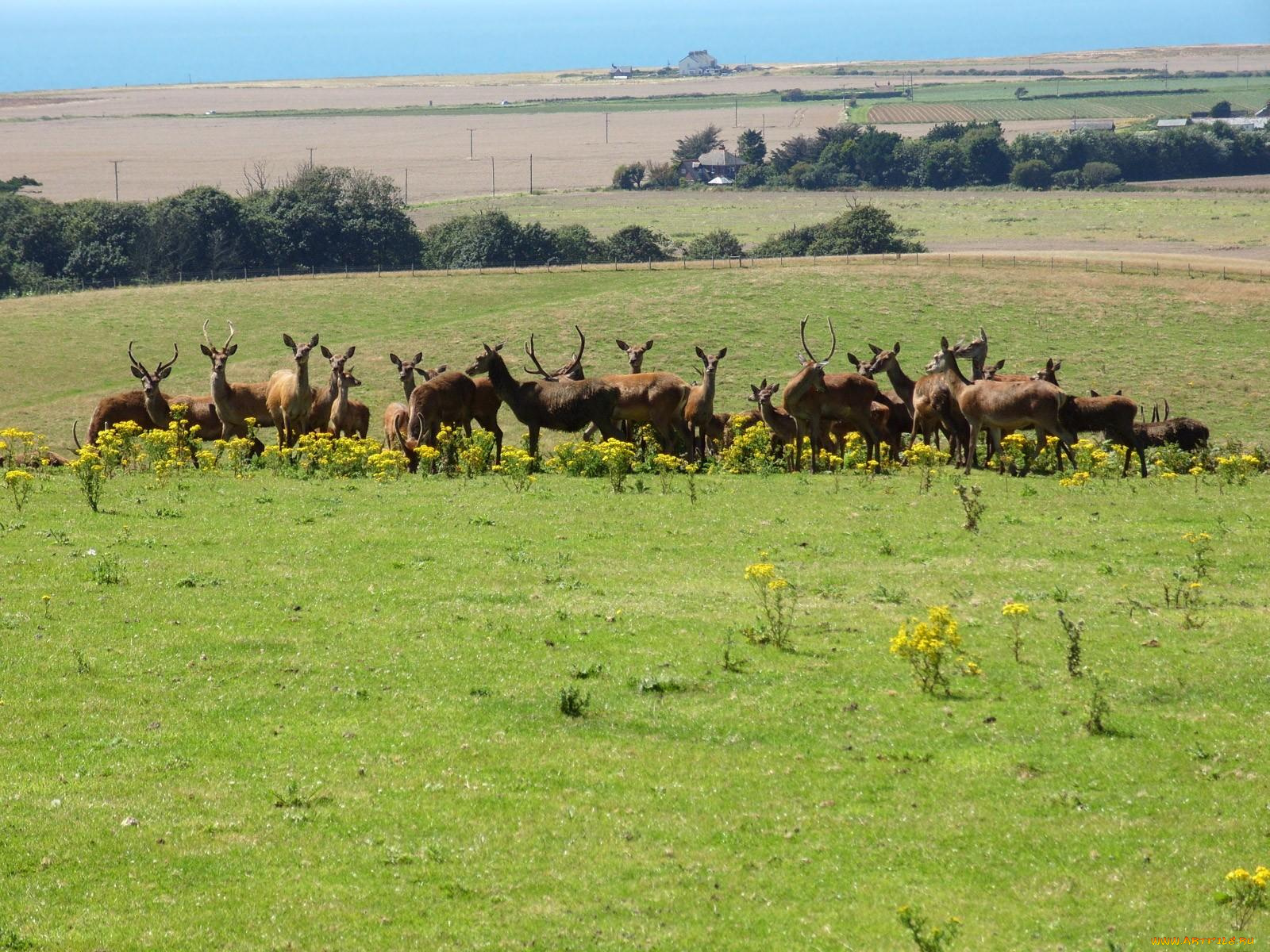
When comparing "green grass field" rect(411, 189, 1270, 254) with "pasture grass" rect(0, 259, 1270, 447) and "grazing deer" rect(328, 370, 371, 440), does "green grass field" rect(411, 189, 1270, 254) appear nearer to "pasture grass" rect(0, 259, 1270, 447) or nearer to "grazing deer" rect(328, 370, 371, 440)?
"pasture grass" rect(0, 259, 1270, 447)

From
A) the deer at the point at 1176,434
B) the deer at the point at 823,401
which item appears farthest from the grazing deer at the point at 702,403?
the deer at the point at 1176,434

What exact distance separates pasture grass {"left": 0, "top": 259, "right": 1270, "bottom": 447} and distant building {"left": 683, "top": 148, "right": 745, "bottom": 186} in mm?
82347

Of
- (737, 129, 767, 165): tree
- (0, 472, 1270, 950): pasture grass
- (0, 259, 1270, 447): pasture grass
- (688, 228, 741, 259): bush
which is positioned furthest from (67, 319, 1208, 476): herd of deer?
(737, 129, 767, 165): tree

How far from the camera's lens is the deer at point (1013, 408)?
25250 millimetres

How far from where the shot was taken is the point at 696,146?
169 meters

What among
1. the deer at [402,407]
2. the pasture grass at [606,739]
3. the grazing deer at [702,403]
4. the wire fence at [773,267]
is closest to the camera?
the pasture grass at [606,739]

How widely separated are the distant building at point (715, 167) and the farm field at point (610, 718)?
446 feet

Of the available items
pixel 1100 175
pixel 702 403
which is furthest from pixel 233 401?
pixel 1100 175

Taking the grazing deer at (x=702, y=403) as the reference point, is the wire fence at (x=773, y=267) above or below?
above

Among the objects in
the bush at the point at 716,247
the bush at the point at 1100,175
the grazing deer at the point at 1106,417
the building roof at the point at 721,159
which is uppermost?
the building roof at the point at 721,159

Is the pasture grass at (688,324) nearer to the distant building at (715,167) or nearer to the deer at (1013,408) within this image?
the deer at (1013,408)

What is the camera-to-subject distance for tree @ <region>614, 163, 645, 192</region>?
153 m

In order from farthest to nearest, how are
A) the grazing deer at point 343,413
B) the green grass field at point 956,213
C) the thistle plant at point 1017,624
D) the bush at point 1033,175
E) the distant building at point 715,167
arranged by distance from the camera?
the distant building at point 715,167, the bush at point 1033,175, the green grass field at point 956,213, the grazing deer at point 343,413, the thistle plant at point 1017,624

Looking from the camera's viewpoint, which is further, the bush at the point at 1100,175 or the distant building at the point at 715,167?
the distant building at the point at 715,167
